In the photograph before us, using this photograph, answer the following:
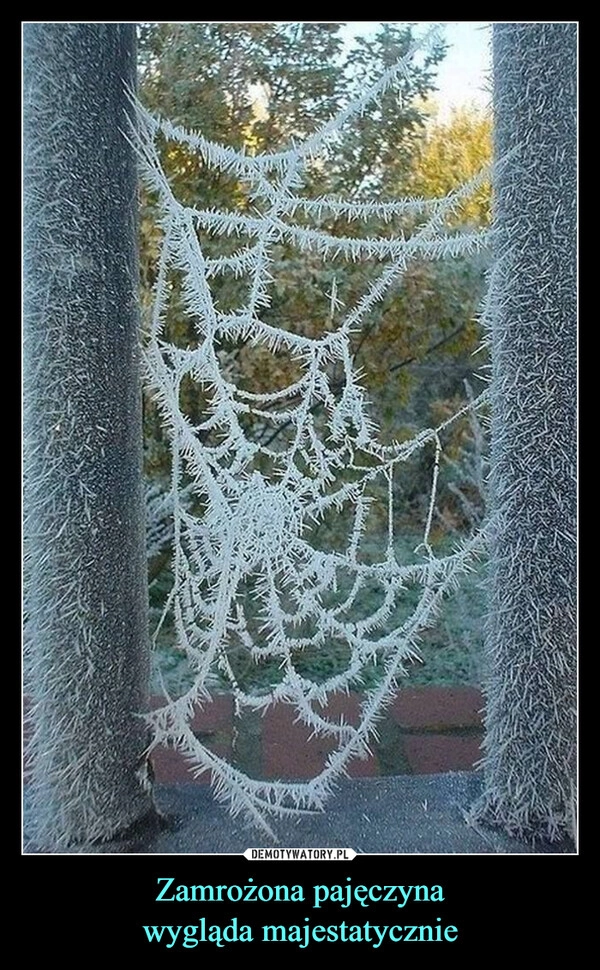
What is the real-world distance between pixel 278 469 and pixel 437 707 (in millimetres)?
501

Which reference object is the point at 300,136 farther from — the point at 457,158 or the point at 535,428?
the point at 535,428

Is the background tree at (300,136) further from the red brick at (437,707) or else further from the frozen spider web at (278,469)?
the red brick at (437,707)

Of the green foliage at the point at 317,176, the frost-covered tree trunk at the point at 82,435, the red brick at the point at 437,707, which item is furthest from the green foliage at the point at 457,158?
the red brick at the point at 437,707

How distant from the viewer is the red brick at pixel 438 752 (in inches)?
60.2

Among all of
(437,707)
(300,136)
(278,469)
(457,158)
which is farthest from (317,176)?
(437,707)

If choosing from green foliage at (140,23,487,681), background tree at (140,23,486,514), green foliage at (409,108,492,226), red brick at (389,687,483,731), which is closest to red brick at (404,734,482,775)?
red brick at (389,687,483,731)

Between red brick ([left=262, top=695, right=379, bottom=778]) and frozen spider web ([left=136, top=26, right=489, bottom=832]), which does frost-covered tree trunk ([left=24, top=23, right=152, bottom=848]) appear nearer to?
frozen spider web ([left=136, top=26, right=489, bottom=832])

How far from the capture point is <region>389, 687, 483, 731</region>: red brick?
61.7 inches

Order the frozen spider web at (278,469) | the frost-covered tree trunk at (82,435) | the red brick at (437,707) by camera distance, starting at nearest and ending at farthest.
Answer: the frost-covered tree trunk at (82,435)
the frozen spider web at (278,469)
the red brick at (437,707)

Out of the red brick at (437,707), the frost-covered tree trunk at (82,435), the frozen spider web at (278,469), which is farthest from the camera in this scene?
the red brick at (437,707)

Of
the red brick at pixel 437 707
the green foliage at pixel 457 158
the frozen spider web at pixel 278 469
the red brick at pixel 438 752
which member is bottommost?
the red brick at pixel 438 752

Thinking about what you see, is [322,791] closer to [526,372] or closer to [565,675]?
[565,675]

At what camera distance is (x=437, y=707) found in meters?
1.58

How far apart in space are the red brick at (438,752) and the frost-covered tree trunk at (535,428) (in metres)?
0.11
